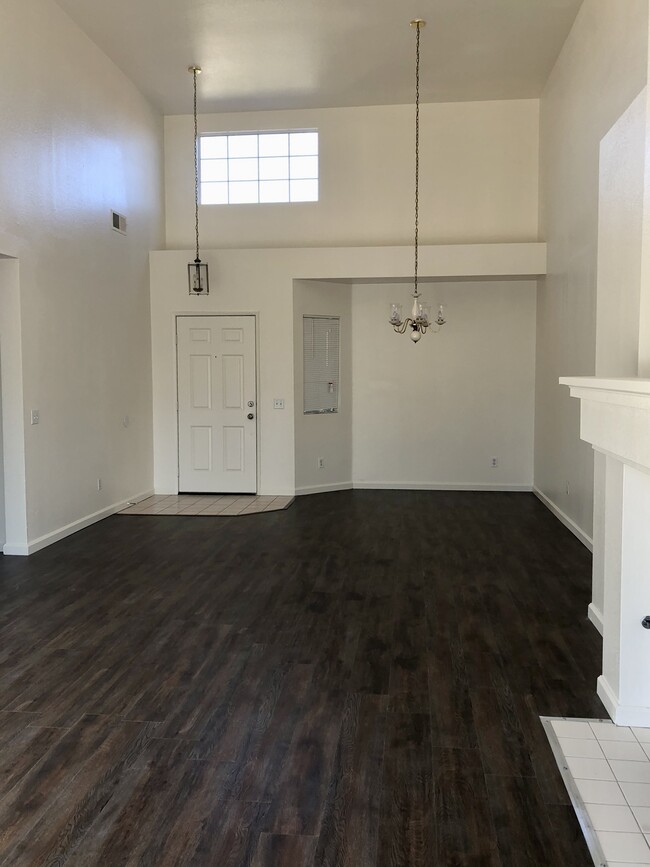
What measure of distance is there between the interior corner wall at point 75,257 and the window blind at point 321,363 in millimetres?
1832

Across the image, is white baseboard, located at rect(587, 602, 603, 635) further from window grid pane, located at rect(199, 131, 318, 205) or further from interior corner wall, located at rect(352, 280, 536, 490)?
window grid pane, located at rect(199, 131, 318, 205)

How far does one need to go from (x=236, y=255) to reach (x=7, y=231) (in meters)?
3.09

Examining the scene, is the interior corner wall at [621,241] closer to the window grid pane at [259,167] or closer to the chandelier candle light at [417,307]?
the chandelier candle light at [417,307]

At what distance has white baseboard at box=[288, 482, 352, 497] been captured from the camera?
791cm

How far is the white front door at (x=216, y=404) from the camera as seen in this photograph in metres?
7.78

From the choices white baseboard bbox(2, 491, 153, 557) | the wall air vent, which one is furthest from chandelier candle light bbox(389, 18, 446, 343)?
white baseboard bbox(2, 491, 153, 557)

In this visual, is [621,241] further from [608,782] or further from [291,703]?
[291,703]

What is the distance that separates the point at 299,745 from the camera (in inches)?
103

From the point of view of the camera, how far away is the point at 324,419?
8109 mm

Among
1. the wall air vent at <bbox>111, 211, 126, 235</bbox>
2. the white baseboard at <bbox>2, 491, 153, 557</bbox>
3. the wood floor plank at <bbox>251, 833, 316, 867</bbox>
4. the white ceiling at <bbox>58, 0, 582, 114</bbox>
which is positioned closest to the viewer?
the wood floor plank at <bbox>251, 833, 316, 867</bbox>

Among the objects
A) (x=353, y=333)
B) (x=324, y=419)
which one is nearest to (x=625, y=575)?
(x=324, y=419)

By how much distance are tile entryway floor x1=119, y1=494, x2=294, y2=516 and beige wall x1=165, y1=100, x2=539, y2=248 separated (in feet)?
10.0

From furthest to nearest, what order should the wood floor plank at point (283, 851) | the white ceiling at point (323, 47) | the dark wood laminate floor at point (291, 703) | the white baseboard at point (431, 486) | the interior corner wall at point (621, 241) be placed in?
the white baseboard at point (431, 486), the white ceiling at point (323, 47), the interior corner wall at point (621, 241), the dark wood laminate floor at point (291, 703), the wood floor plank at point (283, 851)

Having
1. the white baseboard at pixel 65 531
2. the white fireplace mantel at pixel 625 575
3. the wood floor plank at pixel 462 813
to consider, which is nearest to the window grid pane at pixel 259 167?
the white baseboard at pixel 65 531
